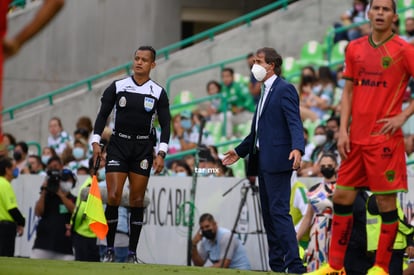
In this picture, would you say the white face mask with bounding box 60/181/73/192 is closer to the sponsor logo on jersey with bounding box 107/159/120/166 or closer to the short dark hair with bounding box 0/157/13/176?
the short dark hair with bounding box 0/157/13/176

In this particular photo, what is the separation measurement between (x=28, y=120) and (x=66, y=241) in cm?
864

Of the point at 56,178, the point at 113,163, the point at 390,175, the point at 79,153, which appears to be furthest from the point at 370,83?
the point at 79,153

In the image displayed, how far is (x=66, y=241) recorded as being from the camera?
15914mm

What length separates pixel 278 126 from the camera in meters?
10.9

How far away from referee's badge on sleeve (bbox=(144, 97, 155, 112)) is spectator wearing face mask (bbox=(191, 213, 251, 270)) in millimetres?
3618

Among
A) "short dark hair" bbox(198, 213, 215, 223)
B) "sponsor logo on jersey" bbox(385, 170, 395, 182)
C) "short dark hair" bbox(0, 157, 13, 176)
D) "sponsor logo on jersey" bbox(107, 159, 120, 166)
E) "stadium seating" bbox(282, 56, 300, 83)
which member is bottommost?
"short dark hair" bbox(198, 213, 215, 223)

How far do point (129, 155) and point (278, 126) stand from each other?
1.68 m

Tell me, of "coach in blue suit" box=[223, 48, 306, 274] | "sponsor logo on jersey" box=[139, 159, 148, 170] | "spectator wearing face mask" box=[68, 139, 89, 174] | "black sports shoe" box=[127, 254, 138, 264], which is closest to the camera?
"coach in blue suit" box=[223, 48, 306, 274]

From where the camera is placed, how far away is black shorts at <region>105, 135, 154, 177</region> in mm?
11695

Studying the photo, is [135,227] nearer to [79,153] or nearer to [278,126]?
[278,126]

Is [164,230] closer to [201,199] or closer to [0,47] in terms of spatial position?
[201,199]

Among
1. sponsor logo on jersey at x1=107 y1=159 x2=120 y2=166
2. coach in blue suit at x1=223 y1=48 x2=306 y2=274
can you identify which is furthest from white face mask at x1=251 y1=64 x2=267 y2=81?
sponsor logo on jersey at x1=107 y1=159 x2=120 y2=166

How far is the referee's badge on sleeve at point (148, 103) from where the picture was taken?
38.4 ft

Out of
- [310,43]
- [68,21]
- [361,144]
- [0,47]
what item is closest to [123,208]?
[361,144]
